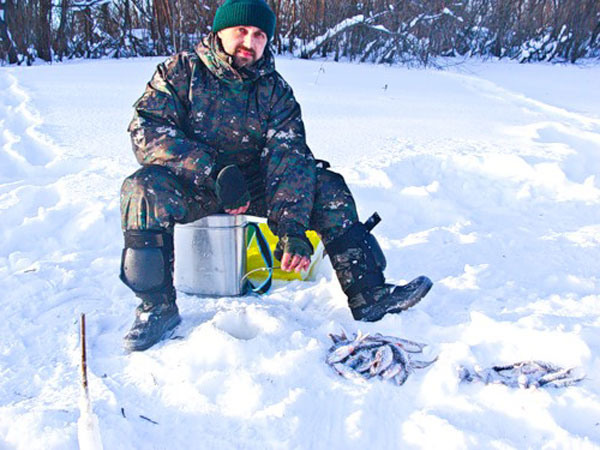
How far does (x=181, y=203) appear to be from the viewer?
5.51ft

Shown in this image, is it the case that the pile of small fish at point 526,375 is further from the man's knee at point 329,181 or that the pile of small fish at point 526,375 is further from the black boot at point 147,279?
the black boot at point 147,279

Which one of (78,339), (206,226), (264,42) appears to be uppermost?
(264,42)

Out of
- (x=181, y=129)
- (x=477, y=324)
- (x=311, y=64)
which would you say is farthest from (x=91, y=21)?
(x=477, y=324)

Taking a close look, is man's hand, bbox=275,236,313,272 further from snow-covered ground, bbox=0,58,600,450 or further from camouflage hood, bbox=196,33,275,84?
camouflage hood, bbox=196,33,275,84

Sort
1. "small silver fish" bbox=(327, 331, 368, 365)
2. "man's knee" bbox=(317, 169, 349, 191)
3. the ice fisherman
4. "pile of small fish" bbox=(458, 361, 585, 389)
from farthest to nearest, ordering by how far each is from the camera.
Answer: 1. "man's knee" bbox=(317, 169, 349, 191)
2. the ice fisherman
3. "small silver fish" bbox=(327, 331, 368, 365)
4. "pile of small fish" bbox=(458, 361, 585, 389)

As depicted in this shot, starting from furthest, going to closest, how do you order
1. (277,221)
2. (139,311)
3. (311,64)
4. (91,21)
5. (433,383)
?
(91,21), (311,64), (277,221), (139,311), (433,383)

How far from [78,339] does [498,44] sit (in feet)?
42.2

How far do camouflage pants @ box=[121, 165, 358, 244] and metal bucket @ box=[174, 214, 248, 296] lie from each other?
9 cm

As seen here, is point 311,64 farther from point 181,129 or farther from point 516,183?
point 181,129

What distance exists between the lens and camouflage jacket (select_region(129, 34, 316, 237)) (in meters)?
1.74

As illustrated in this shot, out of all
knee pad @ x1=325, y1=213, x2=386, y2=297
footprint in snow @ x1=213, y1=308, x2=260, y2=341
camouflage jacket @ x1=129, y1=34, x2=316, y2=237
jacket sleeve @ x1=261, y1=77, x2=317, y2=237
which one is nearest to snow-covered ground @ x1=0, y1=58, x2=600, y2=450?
footprint in snow @ x1=213, y1=308, x2=260, y2=341

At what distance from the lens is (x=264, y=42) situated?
76.1 inches

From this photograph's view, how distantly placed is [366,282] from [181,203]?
676mm

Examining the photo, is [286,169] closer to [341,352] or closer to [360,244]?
[360,244]
